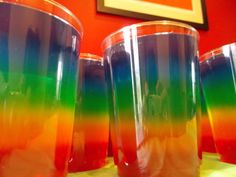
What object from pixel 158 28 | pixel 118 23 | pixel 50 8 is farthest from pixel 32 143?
pixel 118 23

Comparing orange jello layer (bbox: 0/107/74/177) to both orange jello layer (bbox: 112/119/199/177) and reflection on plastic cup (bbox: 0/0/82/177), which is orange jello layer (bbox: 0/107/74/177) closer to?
reflection on plastic cup (bbox: 0/0/82/177)

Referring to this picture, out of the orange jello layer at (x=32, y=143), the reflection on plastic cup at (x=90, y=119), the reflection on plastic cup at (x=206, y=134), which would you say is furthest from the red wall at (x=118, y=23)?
the orange jello layer at (x=32, y=143)

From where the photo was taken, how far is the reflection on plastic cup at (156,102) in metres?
0.41

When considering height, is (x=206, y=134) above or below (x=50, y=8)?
below

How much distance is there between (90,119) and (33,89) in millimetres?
214

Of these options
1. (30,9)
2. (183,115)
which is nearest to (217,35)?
(183,115)

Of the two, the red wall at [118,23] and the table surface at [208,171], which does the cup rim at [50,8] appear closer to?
the table surface at [208,171]

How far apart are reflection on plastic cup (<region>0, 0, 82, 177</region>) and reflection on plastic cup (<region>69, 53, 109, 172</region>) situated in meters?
0.12

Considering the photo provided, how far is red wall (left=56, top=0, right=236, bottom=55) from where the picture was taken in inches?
30.9

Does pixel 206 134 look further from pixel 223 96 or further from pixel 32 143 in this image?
pixel 32 143

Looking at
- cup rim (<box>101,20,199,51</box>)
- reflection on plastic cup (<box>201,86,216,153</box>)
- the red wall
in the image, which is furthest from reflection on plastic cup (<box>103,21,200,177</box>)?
the red wall

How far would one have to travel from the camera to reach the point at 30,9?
339 millimetres

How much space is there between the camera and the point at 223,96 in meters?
0.55

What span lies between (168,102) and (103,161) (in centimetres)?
21
